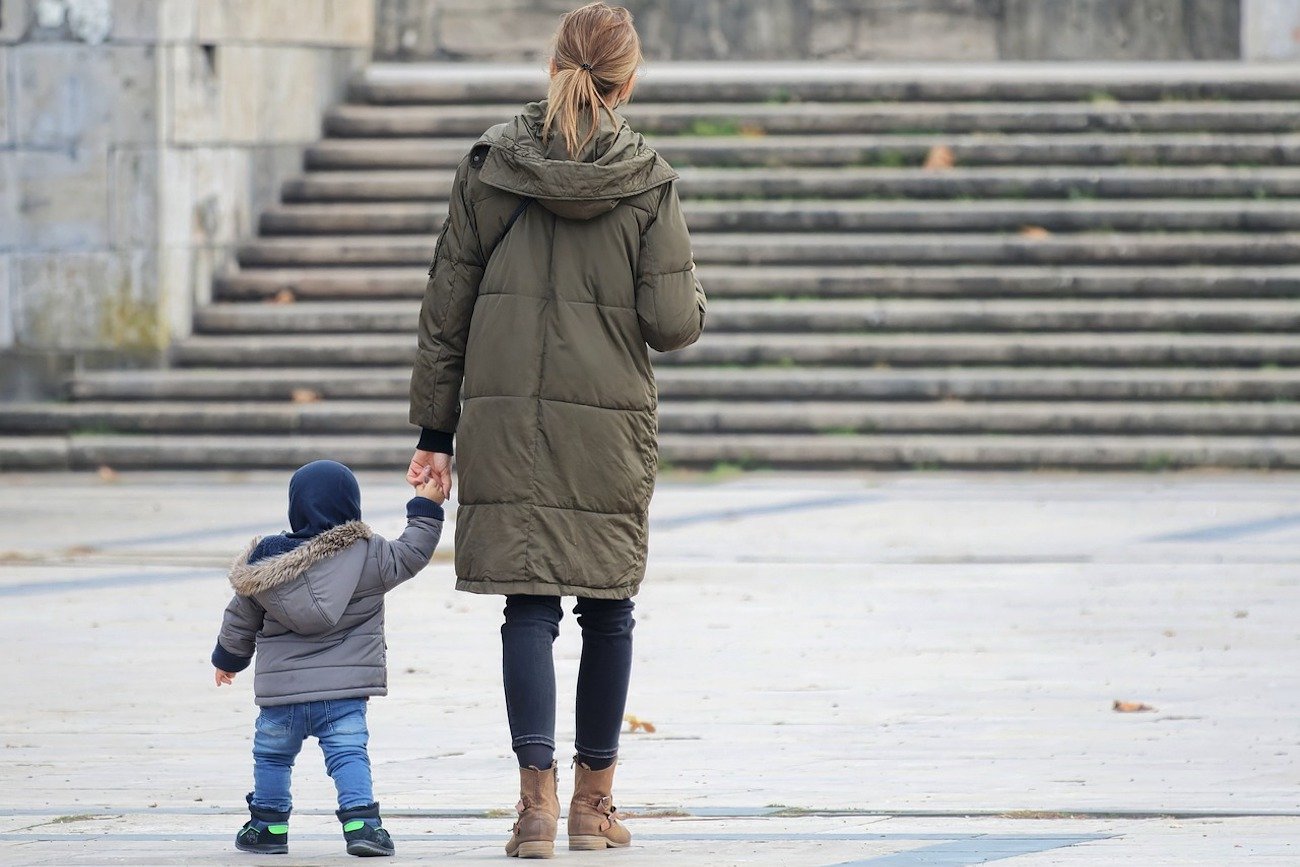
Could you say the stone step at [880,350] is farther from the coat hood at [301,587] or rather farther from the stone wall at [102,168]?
the coat hood at [301,587]

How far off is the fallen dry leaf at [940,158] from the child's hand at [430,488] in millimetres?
10430

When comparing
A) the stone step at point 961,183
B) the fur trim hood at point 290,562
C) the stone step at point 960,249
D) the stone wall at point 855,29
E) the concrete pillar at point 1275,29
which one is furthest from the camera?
the stone wall at point 855,29

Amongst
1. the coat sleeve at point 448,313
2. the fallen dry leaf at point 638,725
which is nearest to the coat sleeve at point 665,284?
the coat sleeve at point 448,313

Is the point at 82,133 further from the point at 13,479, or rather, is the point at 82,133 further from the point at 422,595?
the point at 422,595

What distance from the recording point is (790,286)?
14117 millimetres

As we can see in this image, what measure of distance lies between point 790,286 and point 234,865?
982cm

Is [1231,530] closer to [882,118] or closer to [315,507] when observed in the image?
[882,118]

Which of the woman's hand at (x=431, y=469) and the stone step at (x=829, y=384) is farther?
the stone step at (x=829, y=384)

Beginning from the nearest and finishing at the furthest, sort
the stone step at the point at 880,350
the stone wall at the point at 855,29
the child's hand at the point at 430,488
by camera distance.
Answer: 1. the child's hand at the point at 430,488
2. the stone step at the point at 880,350
3. the stone wall at the point at 855,29

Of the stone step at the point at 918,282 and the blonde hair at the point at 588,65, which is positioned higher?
the blonde hair at the point at 588,65

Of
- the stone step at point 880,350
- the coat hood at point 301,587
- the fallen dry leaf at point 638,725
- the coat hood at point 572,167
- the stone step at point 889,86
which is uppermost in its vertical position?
the stone step at point 889,86

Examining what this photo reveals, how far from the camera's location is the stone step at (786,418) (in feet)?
42.0

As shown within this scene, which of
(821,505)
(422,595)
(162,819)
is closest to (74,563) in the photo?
(422,595)

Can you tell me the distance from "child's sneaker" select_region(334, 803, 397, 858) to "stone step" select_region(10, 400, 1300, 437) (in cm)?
793
